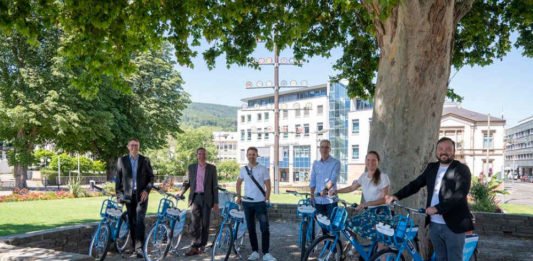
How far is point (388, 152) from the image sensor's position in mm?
8219

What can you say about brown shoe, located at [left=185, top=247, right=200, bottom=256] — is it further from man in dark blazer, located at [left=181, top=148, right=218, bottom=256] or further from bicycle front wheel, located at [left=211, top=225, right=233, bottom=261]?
bicycle front wheel, located at [left=211, top=225, right=233, bottom=261]

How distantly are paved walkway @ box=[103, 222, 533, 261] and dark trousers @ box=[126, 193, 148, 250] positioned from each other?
1.43ft

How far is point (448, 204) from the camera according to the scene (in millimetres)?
5227

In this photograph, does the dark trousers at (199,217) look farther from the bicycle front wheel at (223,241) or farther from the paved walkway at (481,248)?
the bicycle front wheel at (223,241)

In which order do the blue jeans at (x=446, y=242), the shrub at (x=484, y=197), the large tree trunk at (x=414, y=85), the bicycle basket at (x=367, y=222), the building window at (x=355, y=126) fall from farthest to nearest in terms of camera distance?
the building window at (x=355, y=126) < the shrub at (x=484, y=197) < the large tree trunk at (x=414, y=85) < the bicycle basket at (x=367, y=222) < the blue jeans at (x=446, y=242)

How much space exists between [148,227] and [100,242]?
10.1 ft

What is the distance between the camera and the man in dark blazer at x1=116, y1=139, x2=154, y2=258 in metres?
8.69

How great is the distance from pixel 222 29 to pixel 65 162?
43.5 metres

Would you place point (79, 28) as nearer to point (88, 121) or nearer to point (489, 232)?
point (489, 232)

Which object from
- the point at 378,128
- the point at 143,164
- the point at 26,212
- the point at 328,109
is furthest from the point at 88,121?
the point at 328,109

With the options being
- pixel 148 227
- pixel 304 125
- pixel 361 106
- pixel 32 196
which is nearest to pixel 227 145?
pixel 304 125

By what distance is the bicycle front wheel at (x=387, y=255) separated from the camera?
18.2 ft

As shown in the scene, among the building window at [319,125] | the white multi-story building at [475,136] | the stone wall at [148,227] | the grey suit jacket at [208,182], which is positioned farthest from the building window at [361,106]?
the grey suit jacket at [208,182]

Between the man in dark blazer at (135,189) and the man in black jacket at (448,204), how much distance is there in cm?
509
